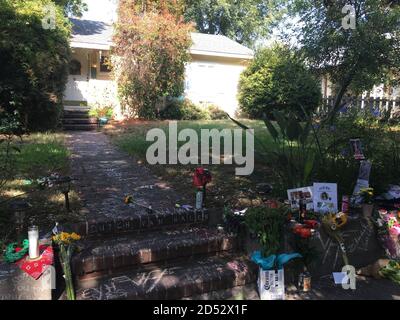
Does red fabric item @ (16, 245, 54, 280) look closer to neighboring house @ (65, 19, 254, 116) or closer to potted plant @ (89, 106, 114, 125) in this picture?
potted plant @ (89, 106, 114, 125)

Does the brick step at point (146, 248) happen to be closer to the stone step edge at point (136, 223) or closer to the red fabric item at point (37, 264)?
the stone step edge at point (136, 223)

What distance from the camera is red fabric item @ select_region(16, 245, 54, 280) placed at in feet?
9.78

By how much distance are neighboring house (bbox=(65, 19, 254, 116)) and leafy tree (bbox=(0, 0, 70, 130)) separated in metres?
4.14

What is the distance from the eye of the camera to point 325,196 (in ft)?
14.1

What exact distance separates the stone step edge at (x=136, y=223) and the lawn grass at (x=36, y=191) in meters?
0.27

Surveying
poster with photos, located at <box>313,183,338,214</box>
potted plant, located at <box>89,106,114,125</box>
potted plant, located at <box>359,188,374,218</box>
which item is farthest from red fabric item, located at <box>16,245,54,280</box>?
potted plant, located at <box>89,106,114,125</box>

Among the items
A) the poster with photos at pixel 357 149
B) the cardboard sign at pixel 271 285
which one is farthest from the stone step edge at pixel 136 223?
the poster with photos at pixel 357 149

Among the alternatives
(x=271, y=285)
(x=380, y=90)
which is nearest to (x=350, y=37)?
(x=380, y=90)

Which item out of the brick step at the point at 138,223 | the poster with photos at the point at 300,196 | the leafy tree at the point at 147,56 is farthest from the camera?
the leafy tree at the point at 147,56

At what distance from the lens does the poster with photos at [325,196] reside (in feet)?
14.0

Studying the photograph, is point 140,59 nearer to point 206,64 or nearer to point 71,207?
point 206,64

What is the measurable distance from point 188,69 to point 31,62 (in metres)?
8.45

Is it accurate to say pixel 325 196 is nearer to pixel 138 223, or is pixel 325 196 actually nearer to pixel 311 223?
pixel 311 223
